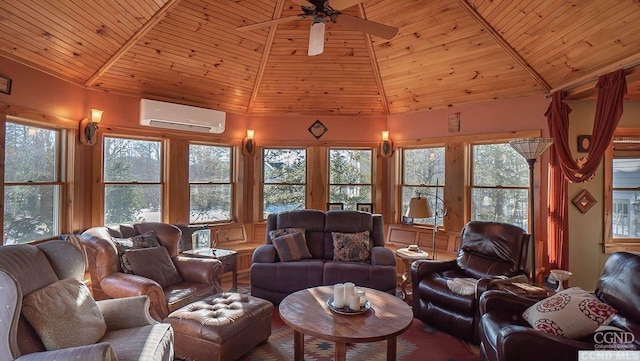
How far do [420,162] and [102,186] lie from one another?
14.1 ft

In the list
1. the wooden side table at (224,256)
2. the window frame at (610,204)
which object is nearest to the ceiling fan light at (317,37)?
the wooden side table at (224,256)

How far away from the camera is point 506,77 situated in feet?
14.0

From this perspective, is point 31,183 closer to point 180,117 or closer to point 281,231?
point 180,117

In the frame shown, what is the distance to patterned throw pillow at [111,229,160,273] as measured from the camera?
10.9 ft

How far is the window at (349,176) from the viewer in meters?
5.72

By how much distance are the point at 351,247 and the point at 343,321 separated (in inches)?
73.0

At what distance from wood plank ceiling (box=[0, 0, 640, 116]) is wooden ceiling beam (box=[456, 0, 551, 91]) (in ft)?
0.03

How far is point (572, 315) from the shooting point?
207cm

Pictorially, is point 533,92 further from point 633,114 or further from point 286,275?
point 286,275

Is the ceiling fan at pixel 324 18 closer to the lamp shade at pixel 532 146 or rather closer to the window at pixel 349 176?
the lamp shade at pixel 532 146

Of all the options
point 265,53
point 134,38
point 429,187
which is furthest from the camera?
point 429,187

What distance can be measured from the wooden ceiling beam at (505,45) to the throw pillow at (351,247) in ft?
8.65

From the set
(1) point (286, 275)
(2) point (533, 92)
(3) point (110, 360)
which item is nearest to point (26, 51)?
(3) point (110, 360)

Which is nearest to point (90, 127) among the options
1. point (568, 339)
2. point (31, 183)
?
point (31, 183)
